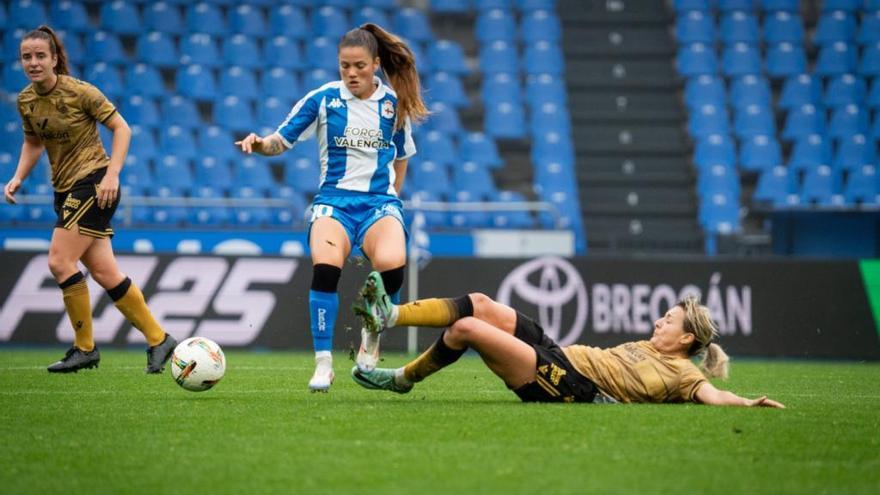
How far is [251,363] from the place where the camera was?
11.5 meters

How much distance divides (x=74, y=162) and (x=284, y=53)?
13300 millimetres

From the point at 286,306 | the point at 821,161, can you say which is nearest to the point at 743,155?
the point at 821,161

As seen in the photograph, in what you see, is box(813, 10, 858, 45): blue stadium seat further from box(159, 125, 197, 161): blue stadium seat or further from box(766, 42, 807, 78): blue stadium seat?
box(159, 125, 197, 161): blue stadium seat

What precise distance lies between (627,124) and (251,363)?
12580 mm

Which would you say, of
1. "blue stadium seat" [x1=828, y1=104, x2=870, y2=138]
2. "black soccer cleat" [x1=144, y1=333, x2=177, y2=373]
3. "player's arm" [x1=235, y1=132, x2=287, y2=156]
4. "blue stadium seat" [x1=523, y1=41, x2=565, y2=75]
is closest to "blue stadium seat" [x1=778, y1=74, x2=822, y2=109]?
"blue stadium seat" [x1=828, y1=104, x2=870, y2=138]

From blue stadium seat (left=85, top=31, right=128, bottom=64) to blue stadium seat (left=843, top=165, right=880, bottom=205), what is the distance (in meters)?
12.5

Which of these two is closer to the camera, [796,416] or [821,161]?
[796,416]

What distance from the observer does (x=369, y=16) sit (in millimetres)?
22641

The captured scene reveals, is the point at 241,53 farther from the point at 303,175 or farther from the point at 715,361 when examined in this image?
the point at 715,361

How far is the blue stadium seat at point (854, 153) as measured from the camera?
67.6ft

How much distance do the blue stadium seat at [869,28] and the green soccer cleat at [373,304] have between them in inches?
726

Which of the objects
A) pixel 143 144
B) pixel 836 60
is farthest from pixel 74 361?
pixel 836 60

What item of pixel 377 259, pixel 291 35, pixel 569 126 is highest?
pixel 291 35

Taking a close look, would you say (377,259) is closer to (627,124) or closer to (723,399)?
(723,399)
